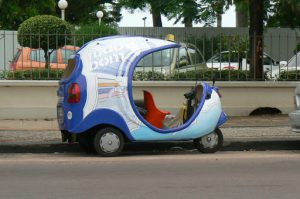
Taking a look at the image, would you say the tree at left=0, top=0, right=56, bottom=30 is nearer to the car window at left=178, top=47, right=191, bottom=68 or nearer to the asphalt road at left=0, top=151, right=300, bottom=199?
the car window at left=178, top=47, right=191, bottom=68

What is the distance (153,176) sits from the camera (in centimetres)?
783

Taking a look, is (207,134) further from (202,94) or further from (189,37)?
(189,37)

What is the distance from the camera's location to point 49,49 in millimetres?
14055

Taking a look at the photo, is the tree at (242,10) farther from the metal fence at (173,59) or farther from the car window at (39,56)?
the car window at (39,56)

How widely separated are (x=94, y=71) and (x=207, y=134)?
2131mm

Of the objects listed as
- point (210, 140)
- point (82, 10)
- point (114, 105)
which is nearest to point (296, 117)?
point (210, 140)

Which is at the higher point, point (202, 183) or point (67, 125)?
point (67, 125)

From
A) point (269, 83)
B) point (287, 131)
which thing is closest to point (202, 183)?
point (287, 131)

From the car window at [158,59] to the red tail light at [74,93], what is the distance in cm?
521

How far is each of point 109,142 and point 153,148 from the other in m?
1.19

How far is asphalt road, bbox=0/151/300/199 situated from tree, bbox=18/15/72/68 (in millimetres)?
4578

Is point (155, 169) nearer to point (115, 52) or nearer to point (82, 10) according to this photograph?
point (115, 52)

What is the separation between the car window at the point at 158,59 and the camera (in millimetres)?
14188

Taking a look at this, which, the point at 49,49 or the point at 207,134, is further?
the point at 49,49
